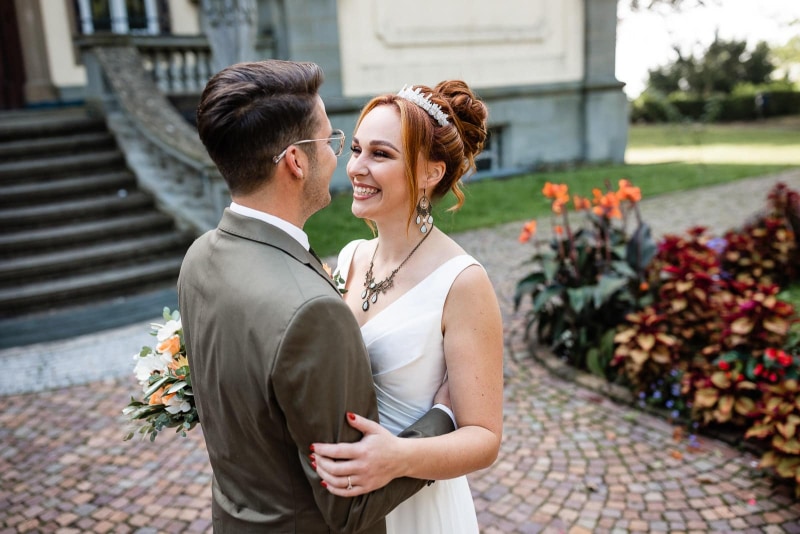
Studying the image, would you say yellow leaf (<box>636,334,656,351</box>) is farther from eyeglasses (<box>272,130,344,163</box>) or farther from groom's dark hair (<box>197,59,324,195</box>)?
groom's dark hair (<box>197,59,324,195</box>)

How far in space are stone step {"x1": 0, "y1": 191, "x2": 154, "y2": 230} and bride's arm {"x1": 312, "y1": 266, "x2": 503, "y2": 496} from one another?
27.5ft

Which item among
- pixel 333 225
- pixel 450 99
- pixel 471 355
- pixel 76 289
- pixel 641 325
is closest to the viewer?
pixel 471 355

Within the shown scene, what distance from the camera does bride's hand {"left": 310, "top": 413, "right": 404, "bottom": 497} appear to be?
1.51m

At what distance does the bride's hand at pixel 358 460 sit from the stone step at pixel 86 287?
24.2 ft

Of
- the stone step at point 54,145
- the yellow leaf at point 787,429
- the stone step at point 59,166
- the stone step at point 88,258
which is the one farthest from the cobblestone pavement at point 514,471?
the stone step at point 54,145

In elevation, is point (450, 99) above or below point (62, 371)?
above

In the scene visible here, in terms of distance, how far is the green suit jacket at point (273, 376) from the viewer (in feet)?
4.76

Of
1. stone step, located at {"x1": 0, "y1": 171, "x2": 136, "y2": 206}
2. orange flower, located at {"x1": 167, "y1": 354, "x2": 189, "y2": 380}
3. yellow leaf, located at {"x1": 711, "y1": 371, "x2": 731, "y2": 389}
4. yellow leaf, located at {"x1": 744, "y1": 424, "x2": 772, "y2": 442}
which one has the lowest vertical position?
yellow leaf, located at {"x1": 744, "y1": 424, "x2": 772, "y2": 442}

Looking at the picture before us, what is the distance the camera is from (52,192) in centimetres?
929

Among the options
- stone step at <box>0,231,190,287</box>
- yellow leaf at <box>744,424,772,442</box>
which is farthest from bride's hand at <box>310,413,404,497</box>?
stone step at <box>0,231,190,287</box>

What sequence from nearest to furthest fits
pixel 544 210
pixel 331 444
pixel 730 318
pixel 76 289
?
pixel 331 444 → pixel 730 318 → pixel 76 289 → pixel 544 210

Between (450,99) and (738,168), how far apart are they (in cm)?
1665

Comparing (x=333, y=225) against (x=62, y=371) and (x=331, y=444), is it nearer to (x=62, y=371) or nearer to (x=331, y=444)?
(x=62, y=371)

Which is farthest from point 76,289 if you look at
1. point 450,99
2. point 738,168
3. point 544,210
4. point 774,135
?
point 774,135
